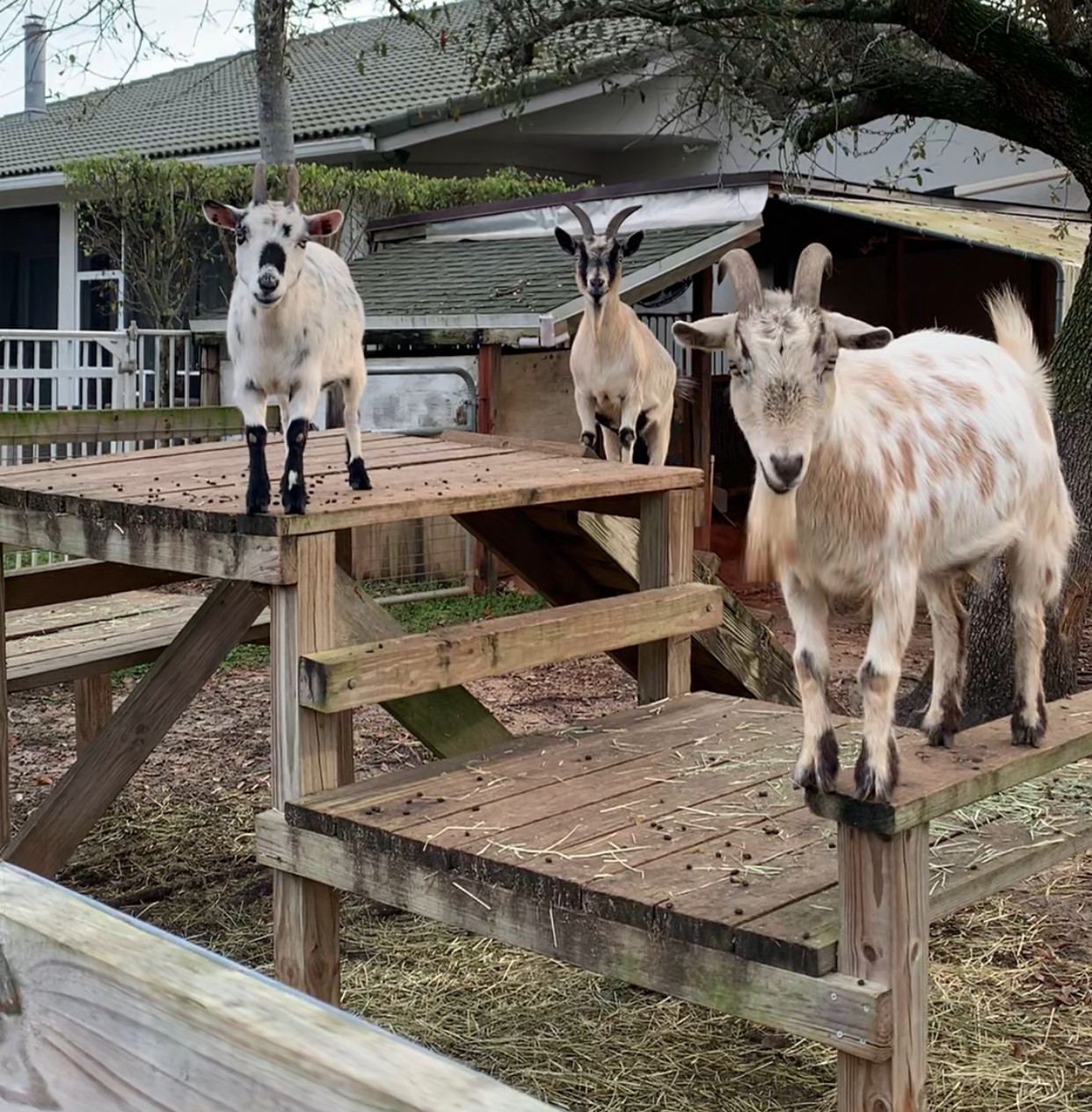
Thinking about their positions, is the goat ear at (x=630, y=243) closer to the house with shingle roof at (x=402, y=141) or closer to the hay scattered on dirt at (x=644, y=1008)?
the hay scattered on dirt at (x=644, y=1008)

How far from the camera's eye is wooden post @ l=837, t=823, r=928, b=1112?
2.71 metres

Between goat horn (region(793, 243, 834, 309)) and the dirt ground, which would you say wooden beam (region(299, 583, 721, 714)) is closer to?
the dirt ground

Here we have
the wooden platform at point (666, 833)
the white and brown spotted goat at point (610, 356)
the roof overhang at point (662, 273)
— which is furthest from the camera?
the roof overhang at point (662, 273)

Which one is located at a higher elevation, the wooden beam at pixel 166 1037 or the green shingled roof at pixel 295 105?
the green shingled roof at pixel 295 105

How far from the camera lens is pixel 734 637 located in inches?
230

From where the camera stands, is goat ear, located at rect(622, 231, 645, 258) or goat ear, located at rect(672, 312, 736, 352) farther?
goat ear, located at rect(622, 231, 645, 258)

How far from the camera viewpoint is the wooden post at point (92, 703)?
6902mm

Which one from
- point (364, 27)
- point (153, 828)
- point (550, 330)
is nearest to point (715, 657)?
point (153, 828)

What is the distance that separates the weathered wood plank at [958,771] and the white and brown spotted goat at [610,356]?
2930 millimetres

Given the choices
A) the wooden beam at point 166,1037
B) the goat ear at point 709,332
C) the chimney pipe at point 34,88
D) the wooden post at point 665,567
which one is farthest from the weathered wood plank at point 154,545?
the chimney pipe at point 34,88

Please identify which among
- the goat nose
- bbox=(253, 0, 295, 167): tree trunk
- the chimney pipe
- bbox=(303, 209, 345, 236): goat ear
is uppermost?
the chimney pipe

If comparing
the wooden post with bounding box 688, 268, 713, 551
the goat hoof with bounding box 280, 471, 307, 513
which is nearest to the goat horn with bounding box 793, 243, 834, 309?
the goat hoof with bounding box 280, 471, 307, 513

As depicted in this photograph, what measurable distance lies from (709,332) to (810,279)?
223 millimetres

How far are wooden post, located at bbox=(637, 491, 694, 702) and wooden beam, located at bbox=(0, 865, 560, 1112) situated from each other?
3.87 m
